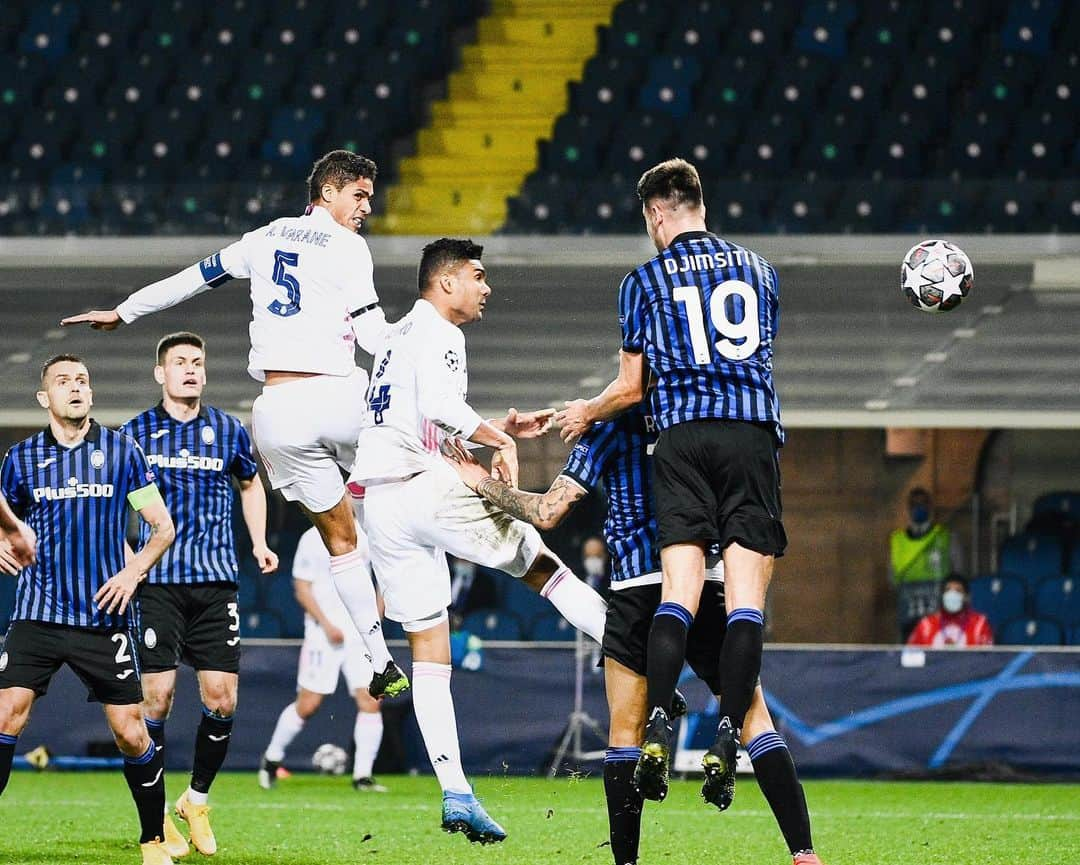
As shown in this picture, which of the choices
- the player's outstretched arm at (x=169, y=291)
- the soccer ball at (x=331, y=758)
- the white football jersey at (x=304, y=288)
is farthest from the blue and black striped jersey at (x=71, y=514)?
the soccer ball at (x=331, y=758)

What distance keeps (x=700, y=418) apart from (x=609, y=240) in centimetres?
859

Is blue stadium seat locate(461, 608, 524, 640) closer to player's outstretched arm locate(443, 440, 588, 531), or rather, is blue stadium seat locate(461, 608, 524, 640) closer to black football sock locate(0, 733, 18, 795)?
black football sock locate(0, 733, 18, 795)

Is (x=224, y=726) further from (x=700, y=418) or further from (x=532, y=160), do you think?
(x=532, y=160)

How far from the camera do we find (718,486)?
18.8 feet

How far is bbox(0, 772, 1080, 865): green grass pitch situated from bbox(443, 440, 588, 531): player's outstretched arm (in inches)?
67.9

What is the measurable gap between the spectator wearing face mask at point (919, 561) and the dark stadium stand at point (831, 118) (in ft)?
8.05

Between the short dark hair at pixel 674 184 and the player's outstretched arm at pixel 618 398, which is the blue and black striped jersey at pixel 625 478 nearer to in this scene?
the player's outstretched arm at pixel 618 398

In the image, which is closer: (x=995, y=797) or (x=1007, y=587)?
(x=995, y=797)

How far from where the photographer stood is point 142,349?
1445 centimetres

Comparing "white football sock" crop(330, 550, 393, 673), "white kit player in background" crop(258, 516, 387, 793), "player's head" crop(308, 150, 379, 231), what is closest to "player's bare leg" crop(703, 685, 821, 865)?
"white football sock" crop(330, 550, 393, 673)

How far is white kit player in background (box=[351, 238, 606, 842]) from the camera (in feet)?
21.1

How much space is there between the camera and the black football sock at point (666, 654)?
5469 millimetres

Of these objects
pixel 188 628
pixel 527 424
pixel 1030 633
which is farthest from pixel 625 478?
pixel 1030 633

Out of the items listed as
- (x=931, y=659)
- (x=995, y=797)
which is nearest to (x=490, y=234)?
(x=931, y=659)
